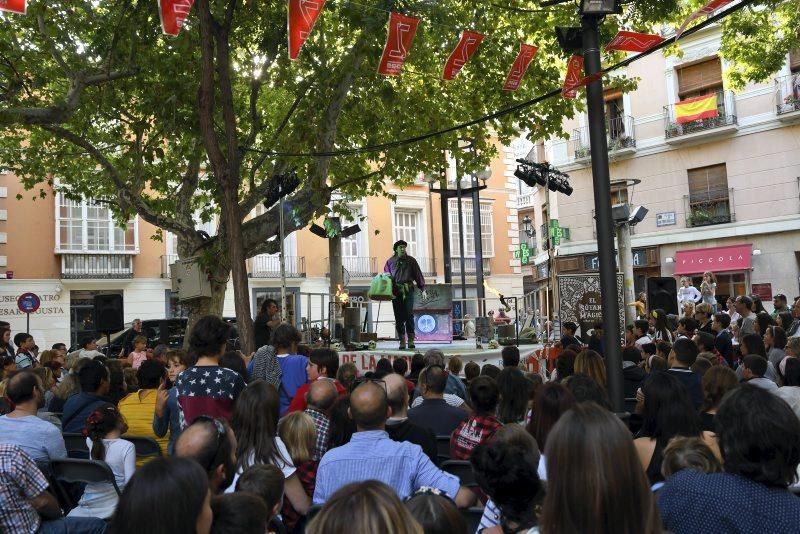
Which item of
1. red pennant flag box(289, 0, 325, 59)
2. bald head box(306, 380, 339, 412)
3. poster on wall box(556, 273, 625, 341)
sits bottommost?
bald head box(306, 380, 339, 412)

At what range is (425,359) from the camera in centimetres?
785

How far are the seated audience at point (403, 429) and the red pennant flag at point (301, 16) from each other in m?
4.64

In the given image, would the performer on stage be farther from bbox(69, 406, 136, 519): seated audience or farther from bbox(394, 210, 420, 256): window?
bbox(394, 210, 420, 256): window

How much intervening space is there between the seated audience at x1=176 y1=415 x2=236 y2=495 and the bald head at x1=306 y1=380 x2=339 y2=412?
5.31ft

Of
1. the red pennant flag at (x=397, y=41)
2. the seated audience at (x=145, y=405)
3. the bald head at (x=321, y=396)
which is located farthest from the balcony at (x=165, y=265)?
the bald head at (x=321, y=396)

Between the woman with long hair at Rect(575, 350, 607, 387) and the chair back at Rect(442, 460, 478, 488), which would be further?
the woman with long hair at Rect(575, 350, 607, 387)

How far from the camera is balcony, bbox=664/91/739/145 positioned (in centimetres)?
2311

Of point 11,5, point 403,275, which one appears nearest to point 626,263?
point 403,275

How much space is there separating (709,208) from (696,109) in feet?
10.3

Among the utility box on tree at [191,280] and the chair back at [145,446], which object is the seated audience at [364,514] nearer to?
the chair back at [145,446]

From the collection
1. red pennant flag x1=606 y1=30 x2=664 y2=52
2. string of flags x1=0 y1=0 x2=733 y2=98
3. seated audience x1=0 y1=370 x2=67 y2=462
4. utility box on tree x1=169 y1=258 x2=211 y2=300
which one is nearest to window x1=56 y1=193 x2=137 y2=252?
utility box on tree x1=169 y1=258 x2=211 y2=300

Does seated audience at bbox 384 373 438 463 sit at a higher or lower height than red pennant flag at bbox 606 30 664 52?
lower

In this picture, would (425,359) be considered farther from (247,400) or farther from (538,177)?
(538,177)

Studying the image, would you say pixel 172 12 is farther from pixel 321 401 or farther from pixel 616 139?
pixel 616 139
